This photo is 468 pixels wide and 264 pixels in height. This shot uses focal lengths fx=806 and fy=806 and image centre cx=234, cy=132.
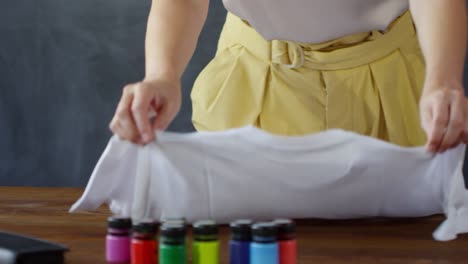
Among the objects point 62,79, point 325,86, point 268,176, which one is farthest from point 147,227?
point 62,79

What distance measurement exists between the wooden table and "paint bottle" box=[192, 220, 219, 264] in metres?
0.08

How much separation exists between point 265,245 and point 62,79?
179 cm

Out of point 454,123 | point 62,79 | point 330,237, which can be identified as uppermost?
point 62,79

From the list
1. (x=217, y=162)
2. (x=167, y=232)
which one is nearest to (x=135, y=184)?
(x=217, y=162)

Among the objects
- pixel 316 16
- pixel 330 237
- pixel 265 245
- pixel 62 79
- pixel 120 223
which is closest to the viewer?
pixel 265 245

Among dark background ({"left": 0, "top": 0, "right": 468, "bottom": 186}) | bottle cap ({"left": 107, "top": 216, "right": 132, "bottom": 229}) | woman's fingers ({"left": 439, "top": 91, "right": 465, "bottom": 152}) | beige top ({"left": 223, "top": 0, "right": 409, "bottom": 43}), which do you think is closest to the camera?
bottle cap ({"left": 107, "top": 216, "right": 132, "bottom": 229})

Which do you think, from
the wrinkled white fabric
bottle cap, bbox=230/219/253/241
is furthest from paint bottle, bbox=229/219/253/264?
the wrinkled white fabric

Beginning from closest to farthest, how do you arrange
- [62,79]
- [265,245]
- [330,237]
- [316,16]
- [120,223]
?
[265,245] → [120,223] → [330,237] → [316,16] → [62,79]

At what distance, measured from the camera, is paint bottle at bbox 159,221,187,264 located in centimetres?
76

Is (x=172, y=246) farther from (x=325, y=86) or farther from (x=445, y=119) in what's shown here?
(x=325, y=86)

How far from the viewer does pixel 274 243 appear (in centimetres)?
74

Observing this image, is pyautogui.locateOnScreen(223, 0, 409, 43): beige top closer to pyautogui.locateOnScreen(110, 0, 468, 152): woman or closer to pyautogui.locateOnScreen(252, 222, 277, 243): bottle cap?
pyautogui.locateOnScreen(110, 0, 468, 152): woman

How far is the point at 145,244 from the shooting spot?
784 mm

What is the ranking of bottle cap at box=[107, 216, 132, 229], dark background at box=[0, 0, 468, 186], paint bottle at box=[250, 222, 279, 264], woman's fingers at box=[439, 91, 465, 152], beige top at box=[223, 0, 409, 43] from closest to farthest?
paint bottle at box=[250, 222, 279, 264] → bottle cap at box=[107, 216, 132, 229] → woman's fingers at box=[439, 91, 465, 152] → beige top at box=[223, 0, 409, 43] → dark background at box=[0, 0, 468, 186]
